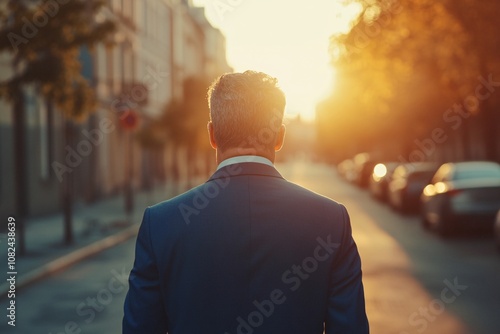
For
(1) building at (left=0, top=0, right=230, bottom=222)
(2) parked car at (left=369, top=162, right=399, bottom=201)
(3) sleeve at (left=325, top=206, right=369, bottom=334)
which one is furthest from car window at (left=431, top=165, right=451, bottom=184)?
(3) sleeve at (left=325, top=206, right=369, bottom=334)

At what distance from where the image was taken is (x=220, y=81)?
245cm

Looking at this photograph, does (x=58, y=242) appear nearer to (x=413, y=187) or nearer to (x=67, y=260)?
(x=67, y=260)

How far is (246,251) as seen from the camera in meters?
2.31

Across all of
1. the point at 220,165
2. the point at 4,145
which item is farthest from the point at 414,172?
the point at 220,165

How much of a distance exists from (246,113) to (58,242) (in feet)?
46.2

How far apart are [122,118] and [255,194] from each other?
1900 centimetres

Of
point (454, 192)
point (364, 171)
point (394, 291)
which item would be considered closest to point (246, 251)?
point (394, 291)

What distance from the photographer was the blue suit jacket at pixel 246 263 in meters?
2.31

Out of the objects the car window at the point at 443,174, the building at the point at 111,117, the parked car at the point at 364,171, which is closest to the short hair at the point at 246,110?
the building at the point at 111,117

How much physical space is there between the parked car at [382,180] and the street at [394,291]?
41.6 ft

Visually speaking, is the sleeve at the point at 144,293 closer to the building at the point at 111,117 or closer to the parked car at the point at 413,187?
the building at the point at 111,117

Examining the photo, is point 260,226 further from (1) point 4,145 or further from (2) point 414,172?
(2) point 414,172

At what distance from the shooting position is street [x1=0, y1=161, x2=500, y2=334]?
7.90 meters

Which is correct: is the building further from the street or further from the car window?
the car window
